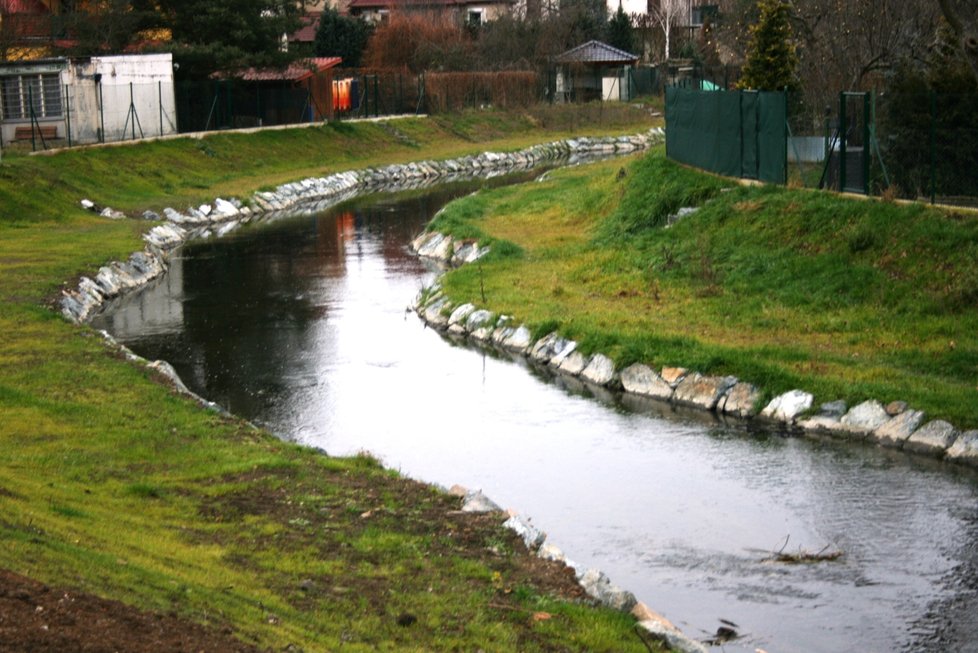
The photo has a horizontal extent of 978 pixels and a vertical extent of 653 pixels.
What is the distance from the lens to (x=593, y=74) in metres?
89.1

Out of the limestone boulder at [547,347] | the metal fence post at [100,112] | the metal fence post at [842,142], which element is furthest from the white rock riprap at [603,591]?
the metal fence post at [100,112]

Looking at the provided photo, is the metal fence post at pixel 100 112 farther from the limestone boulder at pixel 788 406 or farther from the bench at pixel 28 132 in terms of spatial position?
the limestone boulder at pixel 788 406

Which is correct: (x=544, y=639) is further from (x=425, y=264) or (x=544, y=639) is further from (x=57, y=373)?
(x=425, y=264)

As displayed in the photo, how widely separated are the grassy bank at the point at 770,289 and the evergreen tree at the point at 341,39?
56.8m

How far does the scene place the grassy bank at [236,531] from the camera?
35.4ft

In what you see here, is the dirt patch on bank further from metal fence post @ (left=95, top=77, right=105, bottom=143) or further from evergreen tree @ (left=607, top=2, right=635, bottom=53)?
evergreen tree @ (left=607, top=2, right=635, bottom=53)

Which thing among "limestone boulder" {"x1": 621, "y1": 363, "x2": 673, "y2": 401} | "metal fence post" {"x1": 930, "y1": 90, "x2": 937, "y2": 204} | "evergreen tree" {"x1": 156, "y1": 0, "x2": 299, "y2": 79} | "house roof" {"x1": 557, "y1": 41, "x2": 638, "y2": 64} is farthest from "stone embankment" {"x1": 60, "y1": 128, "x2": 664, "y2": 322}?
"metal fence post" {"x1": 930, "y1": 90, "x2": 937, "y2": 204}

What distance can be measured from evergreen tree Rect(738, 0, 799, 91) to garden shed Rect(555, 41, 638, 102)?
49397mm

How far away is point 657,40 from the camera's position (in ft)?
349

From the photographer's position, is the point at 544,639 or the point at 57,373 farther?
the point at 57,373

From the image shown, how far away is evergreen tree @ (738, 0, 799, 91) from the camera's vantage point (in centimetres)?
3738

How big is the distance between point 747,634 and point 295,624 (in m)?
4.33

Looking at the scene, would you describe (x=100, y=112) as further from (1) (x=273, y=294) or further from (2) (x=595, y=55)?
(2) (x=595, y=55)

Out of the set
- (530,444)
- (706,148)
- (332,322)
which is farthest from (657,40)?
(530,444)
